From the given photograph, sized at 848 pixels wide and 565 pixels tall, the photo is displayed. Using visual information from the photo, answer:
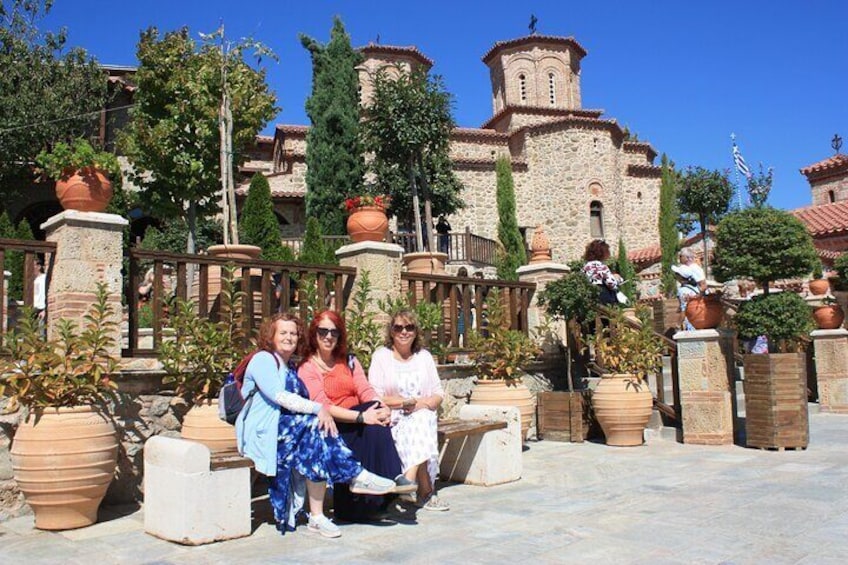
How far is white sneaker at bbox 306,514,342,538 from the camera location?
148 inches

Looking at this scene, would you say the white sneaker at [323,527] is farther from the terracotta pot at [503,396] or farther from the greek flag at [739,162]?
the greek flag at [739,162]

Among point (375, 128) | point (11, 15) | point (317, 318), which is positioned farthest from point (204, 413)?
point (11, 15)

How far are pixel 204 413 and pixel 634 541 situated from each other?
281 centimetres

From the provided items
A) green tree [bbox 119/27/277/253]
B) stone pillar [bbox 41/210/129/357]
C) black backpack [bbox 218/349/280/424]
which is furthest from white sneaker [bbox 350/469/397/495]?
green tree [bbox 119/27/277/253]

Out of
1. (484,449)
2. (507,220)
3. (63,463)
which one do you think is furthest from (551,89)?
(63,463)

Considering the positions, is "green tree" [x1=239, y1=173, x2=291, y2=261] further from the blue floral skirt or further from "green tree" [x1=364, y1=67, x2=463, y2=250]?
the blue floral skirt

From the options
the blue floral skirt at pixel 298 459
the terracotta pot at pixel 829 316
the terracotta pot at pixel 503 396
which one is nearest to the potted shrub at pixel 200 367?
the blue floral skirt at pixel 298 459

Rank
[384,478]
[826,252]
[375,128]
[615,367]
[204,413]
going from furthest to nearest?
1. [375,128]
2. [826,252]
3. [615,367]
4. [204,413]
5. [384,478]

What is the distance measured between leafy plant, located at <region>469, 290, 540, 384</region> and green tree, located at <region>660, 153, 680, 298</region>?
20625 mm

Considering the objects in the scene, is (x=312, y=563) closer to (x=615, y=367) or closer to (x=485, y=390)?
(x=485, y=390)

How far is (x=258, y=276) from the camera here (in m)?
6.19

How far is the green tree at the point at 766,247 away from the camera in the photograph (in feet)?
21.5

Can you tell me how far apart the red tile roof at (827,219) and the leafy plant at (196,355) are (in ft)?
53.6

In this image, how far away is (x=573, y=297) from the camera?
25.0 feet
